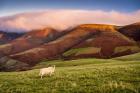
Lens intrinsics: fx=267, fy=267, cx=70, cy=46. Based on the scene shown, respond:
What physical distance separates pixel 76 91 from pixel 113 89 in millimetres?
2637

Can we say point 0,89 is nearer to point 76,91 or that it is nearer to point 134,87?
point 76,91

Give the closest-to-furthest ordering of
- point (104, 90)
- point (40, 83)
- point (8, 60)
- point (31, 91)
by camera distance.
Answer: point (104, 90) < point (31, 91) < point (40, 83) < point (8, 60)

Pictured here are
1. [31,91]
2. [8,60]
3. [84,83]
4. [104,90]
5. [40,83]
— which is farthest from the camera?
[8,60]

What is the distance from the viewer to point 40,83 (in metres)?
23.6

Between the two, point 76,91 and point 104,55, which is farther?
point 104,55

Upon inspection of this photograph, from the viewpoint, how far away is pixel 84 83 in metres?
22.0

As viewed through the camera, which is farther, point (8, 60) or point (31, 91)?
point (8, 60)

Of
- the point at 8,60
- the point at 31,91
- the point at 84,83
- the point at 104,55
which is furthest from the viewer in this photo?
the point at 8,60

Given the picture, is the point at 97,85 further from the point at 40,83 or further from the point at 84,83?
the point at 40,83

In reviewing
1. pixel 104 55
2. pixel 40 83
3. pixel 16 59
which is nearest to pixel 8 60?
pixel 16 59

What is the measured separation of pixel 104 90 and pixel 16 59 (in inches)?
7258

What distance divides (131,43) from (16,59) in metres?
85.4

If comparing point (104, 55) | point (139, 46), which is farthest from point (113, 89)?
point (139, 46)

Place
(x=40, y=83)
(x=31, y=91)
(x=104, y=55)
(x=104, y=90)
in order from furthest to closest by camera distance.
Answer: (x=104, y=55) < (x=40, y=83) < (x=31, y=91) < (x=104, y=90)
